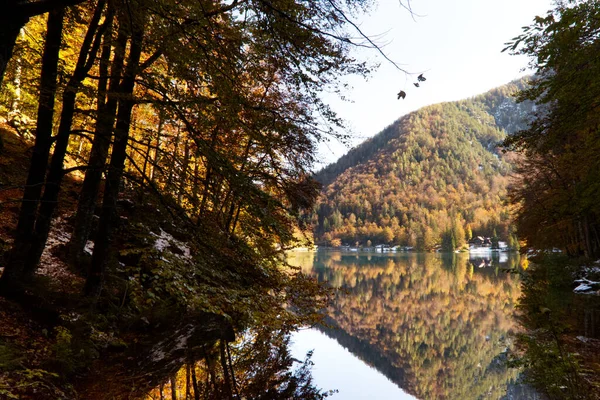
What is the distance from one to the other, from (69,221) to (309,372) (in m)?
7.77

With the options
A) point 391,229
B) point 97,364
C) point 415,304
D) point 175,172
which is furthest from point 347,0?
point 391,229

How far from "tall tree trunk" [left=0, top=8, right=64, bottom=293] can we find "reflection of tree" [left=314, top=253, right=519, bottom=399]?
9680 millimetres

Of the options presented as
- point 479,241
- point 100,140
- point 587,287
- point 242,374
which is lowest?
point 479,241

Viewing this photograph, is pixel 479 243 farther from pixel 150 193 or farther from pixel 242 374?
pixel 150 193

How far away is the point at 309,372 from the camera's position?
8.09 metres

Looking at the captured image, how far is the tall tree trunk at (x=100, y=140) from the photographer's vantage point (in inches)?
200

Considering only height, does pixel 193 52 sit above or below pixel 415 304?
above

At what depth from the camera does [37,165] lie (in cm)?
522

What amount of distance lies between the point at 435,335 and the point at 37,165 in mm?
16067

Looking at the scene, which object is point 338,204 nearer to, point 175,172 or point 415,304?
point 415,304

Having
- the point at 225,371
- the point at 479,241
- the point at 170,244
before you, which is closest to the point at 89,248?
the point at 170,244

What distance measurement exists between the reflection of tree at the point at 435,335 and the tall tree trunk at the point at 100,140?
9.05m

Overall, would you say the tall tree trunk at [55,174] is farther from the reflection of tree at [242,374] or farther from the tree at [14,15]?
the tree at [14,15]

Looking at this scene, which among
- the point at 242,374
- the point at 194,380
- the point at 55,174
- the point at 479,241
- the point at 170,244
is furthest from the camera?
the point at 479,241
